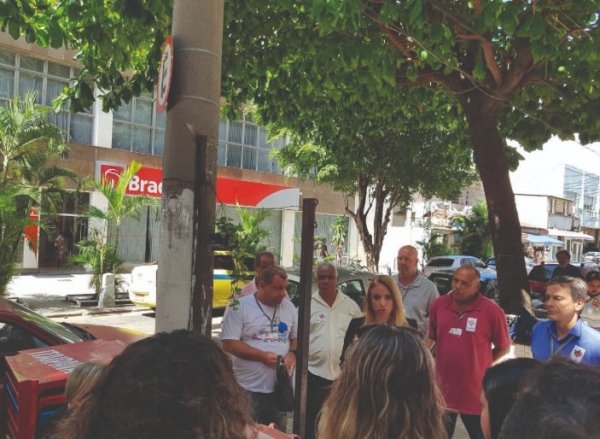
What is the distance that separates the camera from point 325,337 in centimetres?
416

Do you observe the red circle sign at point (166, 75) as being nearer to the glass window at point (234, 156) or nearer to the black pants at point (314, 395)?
the black pants at point (314, 395)

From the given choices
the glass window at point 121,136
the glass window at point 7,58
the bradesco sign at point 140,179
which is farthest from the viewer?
the glass window at point 121,136

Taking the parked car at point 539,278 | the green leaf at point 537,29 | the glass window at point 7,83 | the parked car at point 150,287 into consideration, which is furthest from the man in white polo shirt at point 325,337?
the glass window at point 7,83

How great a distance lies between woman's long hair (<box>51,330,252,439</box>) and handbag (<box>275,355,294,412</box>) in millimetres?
2402

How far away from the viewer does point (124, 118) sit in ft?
61.5

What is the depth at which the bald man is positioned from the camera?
4906 millimetres

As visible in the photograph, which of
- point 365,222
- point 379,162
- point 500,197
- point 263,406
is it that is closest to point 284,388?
point 263,406

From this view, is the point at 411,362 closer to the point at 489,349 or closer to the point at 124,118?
the point at 489,349

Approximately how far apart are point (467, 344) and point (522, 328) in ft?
10.7

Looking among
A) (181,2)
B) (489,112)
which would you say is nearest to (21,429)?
(181,2)

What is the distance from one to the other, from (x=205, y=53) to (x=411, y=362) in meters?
2.18

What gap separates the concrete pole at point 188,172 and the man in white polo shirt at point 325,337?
4.59 ft

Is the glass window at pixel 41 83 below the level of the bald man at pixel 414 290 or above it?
above

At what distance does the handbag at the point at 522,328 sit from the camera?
636 cm
